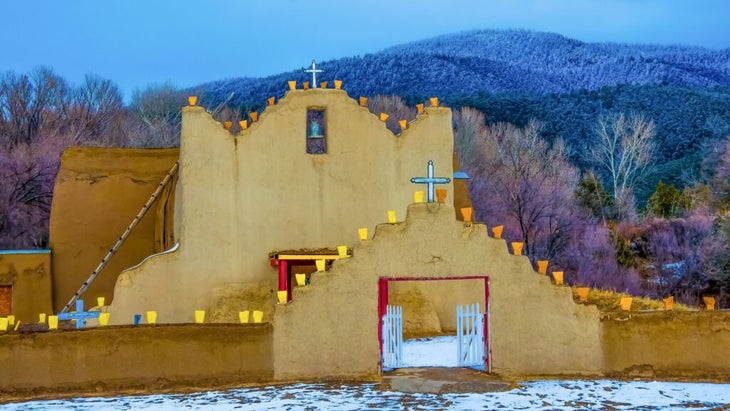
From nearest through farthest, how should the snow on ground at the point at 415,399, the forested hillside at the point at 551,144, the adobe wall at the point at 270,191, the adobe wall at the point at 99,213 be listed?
the snow on ground at the point at 415,399
the adobe wall at the point at 270,191
the adobe wall at the point at 99,213
the forested hillside at the point at 551,144

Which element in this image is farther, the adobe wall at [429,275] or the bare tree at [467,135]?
the bare tree at [467,135]

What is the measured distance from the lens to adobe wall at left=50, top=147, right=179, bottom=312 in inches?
1009

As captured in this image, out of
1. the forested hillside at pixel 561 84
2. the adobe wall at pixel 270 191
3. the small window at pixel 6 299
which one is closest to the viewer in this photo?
the adobe wall at pixel 270 191

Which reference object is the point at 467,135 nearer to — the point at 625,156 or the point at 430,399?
the point at 625,156

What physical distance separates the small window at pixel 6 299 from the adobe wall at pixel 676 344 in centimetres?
1640

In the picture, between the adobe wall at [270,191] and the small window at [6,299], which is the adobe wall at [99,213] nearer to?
the small window at [6,299]

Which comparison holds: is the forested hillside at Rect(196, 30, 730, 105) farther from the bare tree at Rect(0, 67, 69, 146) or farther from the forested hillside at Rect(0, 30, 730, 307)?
the bare tree at Rect(0, 67, 69, 146)

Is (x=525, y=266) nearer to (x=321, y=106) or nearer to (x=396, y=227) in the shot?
(x=396, y=227)

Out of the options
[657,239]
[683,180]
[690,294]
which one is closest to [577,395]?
[690,294]

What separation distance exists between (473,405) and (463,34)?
453 feet

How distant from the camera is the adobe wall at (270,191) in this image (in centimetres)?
2141

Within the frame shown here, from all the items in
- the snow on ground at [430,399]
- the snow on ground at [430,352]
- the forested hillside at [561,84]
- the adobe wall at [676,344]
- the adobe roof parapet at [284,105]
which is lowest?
the snow on ground at [430,399]

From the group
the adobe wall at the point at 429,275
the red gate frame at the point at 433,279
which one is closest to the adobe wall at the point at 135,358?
the adobe wall at the point at 429,275

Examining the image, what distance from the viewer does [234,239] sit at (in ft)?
71.7
